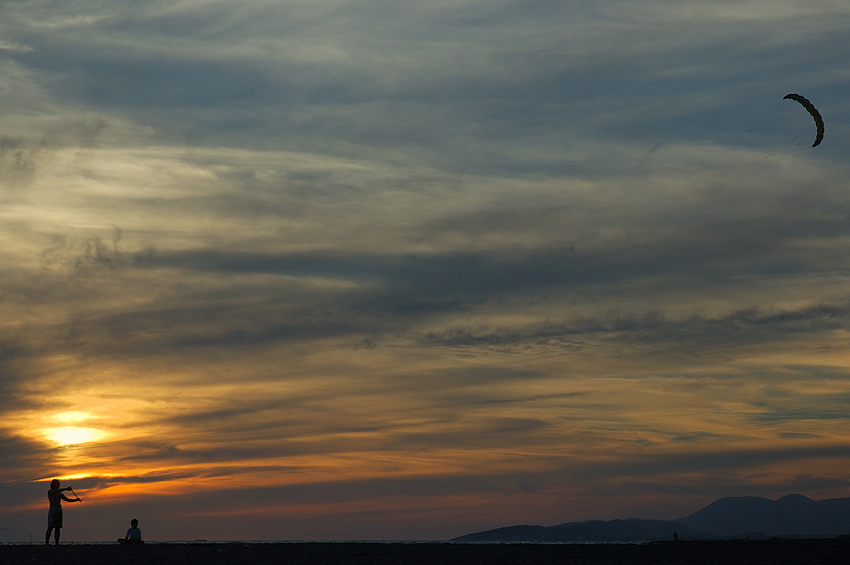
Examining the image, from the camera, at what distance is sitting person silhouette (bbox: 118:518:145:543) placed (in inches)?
1614

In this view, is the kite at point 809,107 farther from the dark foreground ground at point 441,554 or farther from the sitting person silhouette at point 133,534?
the sitting person silhouette at point 133,534

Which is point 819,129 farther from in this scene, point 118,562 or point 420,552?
point 118,562

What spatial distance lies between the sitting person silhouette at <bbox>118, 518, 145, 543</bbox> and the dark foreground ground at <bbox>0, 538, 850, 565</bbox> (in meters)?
0.63

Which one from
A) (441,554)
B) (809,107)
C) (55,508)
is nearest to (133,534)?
(55,508)

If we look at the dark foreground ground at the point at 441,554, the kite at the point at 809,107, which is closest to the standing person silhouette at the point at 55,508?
the dark foreground ground at the point at 441,554

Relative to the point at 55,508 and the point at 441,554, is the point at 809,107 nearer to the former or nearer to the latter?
the point at 441,554

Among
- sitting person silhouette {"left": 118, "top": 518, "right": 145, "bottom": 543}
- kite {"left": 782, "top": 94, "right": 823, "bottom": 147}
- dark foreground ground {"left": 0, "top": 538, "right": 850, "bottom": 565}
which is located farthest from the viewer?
kite {"left": 782, "top": 94, "right": 823, "bottom": 147}

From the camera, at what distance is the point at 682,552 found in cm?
4150

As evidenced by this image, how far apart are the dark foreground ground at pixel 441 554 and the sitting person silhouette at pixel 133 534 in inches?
24.7

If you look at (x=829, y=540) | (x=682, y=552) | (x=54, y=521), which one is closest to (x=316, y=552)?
(x=54, y=521)

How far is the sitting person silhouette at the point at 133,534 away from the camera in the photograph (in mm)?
41000

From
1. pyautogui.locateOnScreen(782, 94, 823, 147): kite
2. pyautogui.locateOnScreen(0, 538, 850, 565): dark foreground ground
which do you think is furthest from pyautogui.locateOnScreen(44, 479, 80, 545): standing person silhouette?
pyautogui.locateOnScreen(782, 94, 823, 147): kite

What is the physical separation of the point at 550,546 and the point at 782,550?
42.9 feet

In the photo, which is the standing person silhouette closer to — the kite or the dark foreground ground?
the dark foreground ground
